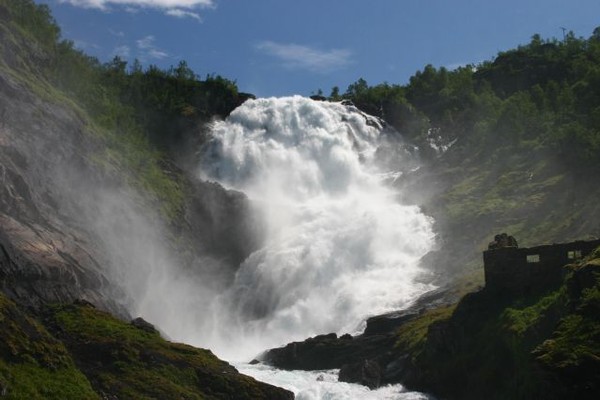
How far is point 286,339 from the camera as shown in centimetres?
6906

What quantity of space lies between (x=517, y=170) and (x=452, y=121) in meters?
31.9

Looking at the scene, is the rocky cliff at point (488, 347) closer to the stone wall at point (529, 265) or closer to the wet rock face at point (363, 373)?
the wet rock face at point (363, 373)

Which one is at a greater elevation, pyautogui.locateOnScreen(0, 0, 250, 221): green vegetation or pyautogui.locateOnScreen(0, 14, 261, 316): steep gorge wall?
pyautogui.locateOnScreen(0, 0, 250, 221): green vegetation

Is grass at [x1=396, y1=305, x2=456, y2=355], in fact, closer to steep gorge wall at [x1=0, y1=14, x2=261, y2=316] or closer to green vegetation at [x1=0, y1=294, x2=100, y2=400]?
steep gorge wall at [x1=0, y1=14, x2=261, y2=316]

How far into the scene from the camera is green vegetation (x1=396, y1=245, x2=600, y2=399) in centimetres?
3064

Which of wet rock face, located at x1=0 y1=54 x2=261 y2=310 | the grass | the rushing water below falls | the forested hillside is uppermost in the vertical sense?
the forested hillside

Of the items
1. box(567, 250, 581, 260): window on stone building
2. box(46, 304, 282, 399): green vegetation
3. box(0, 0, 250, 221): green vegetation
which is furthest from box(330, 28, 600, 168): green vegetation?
box(46, 304, 282, 399): green vegetation

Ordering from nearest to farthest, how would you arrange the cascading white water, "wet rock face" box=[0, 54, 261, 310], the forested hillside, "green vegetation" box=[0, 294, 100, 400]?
"green vegetation" box=[0, 294, 100, 400] → "wet rock face" box=[0, 54, 261, 310] → the cascading white water → the forested hillside

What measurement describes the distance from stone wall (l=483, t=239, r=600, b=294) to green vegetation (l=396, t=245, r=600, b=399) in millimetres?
940

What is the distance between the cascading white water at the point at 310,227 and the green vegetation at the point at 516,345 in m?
18.0

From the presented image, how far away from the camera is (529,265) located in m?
45.3

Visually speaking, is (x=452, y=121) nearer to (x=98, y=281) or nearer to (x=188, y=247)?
(x=188, y=247)

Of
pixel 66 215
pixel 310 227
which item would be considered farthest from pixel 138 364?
pixel 310 227

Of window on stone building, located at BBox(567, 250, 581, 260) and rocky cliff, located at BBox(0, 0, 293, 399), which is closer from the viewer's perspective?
rocky cliff, located at BBox(0, 0, 293, 399)
